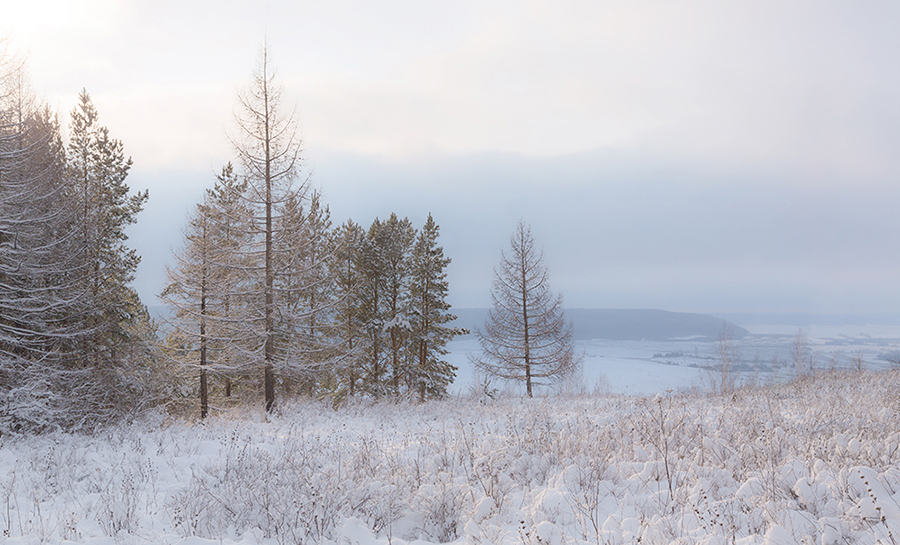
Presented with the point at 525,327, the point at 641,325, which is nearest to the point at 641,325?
the point at 641,325

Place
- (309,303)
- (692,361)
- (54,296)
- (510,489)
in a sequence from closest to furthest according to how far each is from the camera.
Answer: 1. (510,489)
2. (54,296)
3. (309,303)
4. (692,361)

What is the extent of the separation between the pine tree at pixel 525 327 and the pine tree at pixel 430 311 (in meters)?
2.12

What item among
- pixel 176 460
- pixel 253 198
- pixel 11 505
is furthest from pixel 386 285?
pixel 11 505

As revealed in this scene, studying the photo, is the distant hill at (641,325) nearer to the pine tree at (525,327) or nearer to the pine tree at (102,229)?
the pine tree at (525,327)

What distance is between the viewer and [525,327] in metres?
25.0

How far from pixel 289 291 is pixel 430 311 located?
9.89 meters

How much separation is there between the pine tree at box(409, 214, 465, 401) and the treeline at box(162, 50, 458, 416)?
6cm

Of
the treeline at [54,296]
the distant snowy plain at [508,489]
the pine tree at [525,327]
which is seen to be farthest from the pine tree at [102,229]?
the pine tree at [525,327]

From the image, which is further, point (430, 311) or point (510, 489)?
point (430, 311)

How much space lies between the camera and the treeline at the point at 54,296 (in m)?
10.6

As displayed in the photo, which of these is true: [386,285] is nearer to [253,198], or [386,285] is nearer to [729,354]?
[253,198]

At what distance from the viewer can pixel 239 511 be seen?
494 centimetres

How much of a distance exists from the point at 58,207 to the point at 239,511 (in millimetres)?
12592

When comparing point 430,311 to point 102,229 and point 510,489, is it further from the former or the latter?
point 510,489
